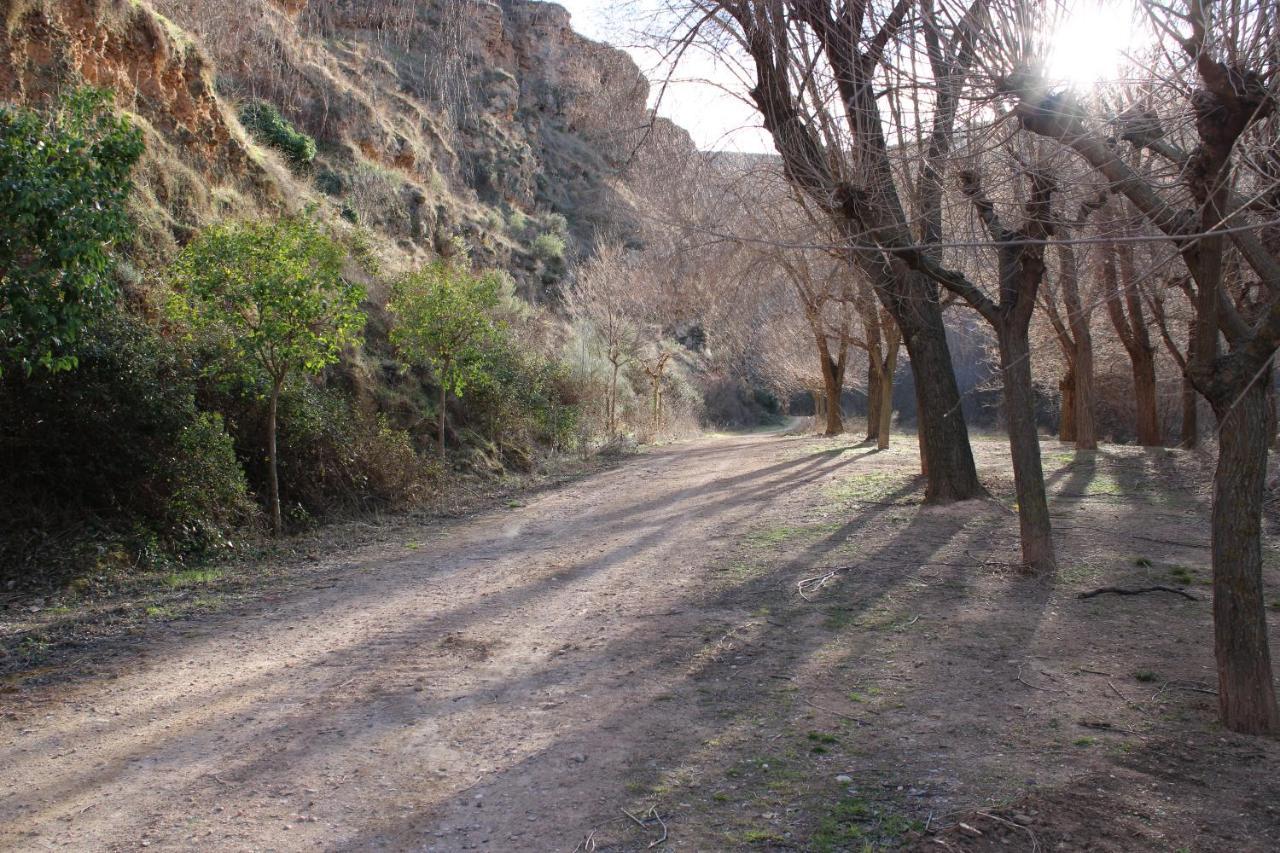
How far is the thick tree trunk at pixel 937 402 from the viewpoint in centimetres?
1133

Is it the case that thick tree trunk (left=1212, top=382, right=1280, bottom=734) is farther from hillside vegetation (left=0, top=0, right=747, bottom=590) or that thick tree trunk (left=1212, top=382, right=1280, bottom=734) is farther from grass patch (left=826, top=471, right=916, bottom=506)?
grass patch (left=826, top=471, right=916, bottom=506)

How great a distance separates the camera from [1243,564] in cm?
451

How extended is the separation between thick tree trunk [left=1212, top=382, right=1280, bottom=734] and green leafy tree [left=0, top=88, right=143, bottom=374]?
24.4 feet

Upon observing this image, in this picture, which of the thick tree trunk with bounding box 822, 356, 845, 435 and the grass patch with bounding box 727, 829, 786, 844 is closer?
the grass patch with bounding box 727, 829, 786, 844

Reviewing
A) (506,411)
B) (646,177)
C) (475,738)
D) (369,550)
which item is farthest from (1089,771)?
(506,411)

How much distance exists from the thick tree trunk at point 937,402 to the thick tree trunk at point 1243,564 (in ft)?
22.2

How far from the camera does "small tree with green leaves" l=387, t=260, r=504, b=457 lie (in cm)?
1497

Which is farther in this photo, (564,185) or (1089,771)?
(564,185)

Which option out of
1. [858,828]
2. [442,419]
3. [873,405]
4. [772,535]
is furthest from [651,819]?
[873,405]

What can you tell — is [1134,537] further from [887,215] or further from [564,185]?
[564,185]

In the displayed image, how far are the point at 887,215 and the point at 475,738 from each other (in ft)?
20.0

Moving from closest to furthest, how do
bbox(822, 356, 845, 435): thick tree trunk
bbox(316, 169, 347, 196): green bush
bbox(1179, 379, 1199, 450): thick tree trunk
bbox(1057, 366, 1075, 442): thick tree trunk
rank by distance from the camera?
bbox(1179, 379, 1199, 450): thick tree trunk, bbox(316, 169, 347, 196): green bush, bbox(1057, 366, 1075, 442): thick tree trunk, bbox(822, 356, 845, 435): thick tree trunk

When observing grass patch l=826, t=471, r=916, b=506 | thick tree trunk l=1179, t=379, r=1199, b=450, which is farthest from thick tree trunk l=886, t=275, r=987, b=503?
thick tree trunk l=1179, t=379, r=1199, b=450

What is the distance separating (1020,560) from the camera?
8.48m
